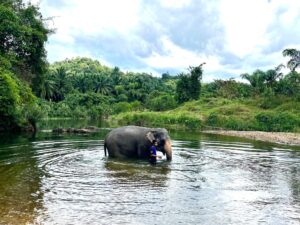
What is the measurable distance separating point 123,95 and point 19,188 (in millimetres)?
104414

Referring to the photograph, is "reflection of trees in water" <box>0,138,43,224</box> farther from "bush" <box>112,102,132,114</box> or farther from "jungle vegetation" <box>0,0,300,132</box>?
"bush" <box>112,102,132,114</box>

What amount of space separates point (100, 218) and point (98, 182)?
4.50 m

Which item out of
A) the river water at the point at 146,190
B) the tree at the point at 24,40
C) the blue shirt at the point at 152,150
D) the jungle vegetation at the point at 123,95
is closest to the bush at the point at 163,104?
the jungle vegetation at the point at 123,95

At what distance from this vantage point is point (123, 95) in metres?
118

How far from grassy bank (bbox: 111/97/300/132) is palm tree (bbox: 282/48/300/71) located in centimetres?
505

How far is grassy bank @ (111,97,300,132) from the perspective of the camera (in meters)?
49.8

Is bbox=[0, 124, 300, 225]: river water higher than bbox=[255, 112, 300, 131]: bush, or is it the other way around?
bbox=[255, 112, 300, 131]: bush

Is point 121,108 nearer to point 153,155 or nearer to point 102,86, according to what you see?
point 102,86

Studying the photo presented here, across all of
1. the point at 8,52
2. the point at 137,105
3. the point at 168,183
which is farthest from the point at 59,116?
the point at 168,183

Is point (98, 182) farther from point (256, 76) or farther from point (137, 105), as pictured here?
point (137, 105)

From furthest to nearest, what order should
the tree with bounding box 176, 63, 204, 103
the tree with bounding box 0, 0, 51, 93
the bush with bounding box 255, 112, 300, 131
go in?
1. the tree with bounding box 176, 63, 204, 103
2. the bush with bounding box 255, 112, 300, 131
3. the tree with bounding box 0, 0, 51, 93

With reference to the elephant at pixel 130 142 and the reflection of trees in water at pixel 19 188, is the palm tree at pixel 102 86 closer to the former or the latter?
the reflection of trees in water at pixel 19 188

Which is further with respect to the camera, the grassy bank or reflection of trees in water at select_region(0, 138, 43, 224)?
the grassy bank

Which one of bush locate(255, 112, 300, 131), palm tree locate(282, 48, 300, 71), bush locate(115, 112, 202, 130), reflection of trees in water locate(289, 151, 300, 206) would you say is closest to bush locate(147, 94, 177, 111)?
bush locate(115, 112, 202, 130)
